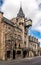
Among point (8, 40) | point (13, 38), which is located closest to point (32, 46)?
point (13, 38)

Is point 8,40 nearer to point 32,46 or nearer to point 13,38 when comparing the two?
point 13,38

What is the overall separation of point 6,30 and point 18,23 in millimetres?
13952

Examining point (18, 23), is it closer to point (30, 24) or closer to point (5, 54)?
point (30, 24)

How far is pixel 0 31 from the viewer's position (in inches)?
1761

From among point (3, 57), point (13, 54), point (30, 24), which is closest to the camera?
point (3, 57)

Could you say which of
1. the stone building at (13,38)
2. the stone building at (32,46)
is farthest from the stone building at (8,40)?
the stone building at (32,46)

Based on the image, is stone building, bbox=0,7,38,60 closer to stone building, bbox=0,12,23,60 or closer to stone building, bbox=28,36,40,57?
stone building, bbox=0,12,23,60

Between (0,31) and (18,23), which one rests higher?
(18,23)

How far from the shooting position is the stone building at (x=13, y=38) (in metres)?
44.4

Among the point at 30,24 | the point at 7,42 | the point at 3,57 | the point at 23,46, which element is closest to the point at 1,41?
the point at 7,42

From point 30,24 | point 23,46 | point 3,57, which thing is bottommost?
point 3,57

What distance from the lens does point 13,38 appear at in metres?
48.9

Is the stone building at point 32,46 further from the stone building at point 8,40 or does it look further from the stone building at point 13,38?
the stone building at point 8,40

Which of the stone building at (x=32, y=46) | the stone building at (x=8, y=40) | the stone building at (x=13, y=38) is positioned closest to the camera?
the stone building at (x=8, y=40)
